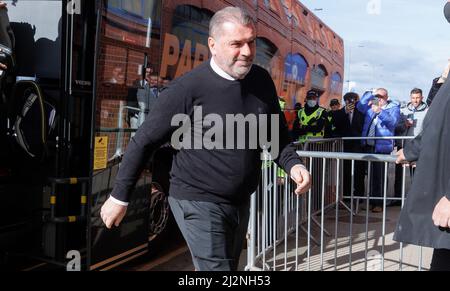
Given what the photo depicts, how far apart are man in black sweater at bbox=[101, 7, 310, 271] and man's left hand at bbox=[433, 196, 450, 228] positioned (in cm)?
93

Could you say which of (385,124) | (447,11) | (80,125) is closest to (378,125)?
(385,124)

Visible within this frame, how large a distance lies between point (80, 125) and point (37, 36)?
3.05ft

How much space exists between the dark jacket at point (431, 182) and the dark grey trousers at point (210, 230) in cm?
86

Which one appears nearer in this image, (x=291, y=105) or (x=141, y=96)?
(x=141, y=96)

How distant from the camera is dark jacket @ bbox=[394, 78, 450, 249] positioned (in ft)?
7.68

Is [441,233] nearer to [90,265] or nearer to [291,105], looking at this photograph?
[90,265]

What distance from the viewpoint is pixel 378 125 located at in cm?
819

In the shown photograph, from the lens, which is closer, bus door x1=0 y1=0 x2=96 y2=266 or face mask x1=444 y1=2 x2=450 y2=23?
face mask x1=444 y1=2 x2=450 y2=23

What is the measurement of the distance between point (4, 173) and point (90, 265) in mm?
1037

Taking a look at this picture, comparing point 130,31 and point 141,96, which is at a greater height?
point 130,31

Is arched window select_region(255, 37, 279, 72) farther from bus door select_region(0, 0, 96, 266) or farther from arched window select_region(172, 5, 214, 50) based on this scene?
bus door select_region(0, 0, 96, 266)

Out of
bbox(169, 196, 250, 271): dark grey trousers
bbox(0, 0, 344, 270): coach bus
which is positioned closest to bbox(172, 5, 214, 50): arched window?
bbox(0, 0, 344, 270): coach bus

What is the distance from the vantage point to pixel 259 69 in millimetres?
2867
